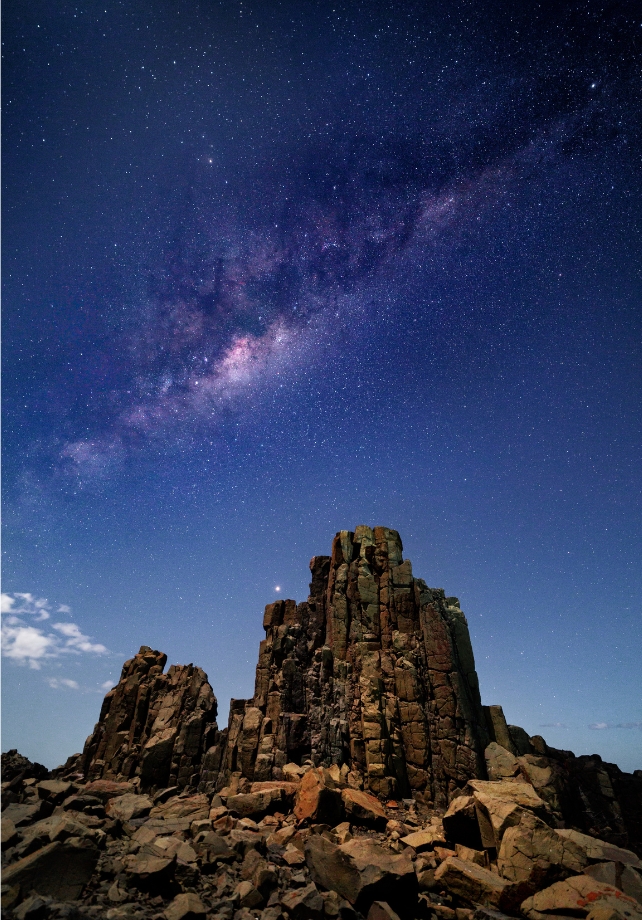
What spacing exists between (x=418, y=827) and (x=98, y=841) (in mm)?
12452

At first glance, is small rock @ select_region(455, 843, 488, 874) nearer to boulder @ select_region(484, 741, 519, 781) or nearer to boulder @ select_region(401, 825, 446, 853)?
boulder @ select_region(401, 825, 446, 853)

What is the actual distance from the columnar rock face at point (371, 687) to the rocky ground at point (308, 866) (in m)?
6.12

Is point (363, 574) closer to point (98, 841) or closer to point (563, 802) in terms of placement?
point (563, 802)

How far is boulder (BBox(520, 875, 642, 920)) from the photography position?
8845 millimetres

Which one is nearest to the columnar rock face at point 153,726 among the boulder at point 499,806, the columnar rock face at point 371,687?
the columnar rock face at point 371,687

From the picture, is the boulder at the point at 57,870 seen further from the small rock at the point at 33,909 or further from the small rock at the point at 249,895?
the small rock at the point at 249,895

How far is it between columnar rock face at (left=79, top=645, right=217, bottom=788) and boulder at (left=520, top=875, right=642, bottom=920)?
22.3 metres

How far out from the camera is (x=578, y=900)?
9.28m

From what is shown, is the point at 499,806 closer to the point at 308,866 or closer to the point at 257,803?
the point at 308,866

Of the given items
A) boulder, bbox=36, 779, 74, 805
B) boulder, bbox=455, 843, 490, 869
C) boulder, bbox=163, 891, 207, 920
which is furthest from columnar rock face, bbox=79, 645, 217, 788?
boulder, bbox=163, 891, 207, 920

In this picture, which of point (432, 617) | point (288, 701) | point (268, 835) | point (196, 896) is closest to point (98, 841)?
point (196, 896)

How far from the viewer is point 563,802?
16031mm

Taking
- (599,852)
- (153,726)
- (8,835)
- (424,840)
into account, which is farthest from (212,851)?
(153,726)

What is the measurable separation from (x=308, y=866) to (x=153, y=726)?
23.2 metres
